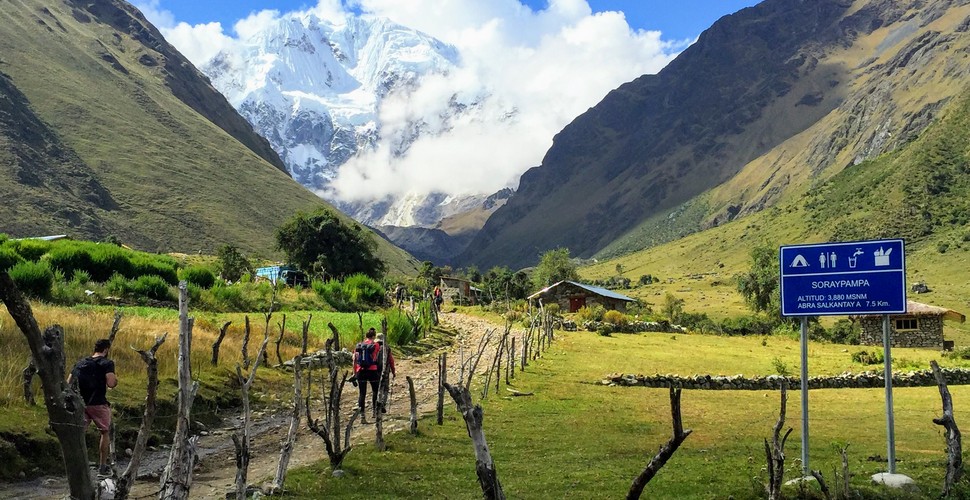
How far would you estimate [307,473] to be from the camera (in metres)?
11.1

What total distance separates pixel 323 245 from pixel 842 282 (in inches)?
2189

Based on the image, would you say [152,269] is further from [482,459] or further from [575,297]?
[482,459]

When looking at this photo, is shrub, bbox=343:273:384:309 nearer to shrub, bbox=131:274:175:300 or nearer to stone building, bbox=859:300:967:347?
shrub, bbox=131:274:175:300

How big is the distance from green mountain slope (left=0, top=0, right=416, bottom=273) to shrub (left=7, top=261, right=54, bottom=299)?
64.0m

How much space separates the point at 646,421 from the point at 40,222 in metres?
88.1

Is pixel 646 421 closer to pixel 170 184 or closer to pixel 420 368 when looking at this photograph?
pixel 420 368

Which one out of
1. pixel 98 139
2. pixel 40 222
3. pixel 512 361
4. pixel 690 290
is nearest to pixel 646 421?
pixel 512 361

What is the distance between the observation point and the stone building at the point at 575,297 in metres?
57.3

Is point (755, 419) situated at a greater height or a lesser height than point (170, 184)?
lesser

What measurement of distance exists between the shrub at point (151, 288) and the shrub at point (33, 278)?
521 centimetres

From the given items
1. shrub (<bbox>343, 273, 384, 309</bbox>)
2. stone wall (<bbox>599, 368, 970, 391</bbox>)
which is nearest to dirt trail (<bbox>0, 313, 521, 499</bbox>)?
stone wall (<bbox>599, 368, 970, 391</bbox>)

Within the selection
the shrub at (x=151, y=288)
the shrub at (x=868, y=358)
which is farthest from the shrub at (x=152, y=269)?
the shrub at (x=868, y=358)

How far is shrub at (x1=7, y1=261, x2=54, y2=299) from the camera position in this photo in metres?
26.1

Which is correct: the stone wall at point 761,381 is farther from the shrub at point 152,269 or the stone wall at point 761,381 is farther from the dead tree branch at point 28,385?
the shrub at point 152,269
